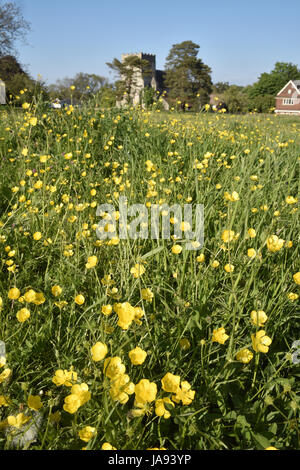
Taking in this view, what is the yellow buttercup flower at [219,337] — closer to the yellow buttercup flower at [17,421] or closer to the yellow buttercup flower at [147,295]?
the yellow buttercup flower at [147,295]

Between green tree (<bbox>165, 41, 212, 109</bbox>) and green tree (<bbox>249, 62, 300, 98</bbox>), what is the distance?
46.4 feet

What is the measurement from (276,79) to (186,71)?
76.7 feet

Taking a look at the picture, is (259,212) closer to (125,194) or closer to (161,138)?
(125,194)

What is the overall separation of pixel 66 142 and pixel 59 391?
104 inches

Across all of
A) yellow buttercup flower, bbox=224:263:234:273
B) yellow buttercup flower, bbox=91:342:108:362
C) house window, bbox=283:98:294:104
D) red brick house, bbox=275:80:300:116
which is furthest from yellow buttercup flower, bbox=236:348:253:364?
house window, bbox=283:98:294:104

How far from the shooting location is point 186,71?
3906cm

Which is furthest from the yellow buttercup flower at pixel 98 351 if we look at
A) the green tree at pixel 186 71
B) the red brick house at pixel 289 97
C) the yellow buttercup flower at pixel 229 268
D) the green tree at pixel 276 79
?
the green tree at pixel 276 79

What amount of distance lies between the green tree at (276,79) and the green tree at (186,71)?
1414 cm

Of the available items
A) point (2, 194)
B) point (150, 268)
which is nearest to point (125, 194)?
point (150, 268)

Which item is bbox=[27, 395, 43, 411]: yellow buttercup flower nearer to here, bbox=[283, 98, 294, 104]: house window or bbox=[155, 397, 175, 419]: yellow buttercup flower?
bbox=[155, 397, 175, 419]: yellow buttercup flower

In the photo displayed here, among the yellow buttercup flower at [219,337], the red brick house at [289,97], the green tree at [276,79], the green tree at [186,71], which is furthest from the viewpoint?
the green tree at [276,79]

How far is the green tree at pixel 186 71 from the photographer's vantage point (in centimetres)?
3788

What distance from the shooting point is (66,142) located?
3283mm

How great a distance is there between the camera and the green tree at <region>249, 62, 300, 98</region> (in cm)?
5278
